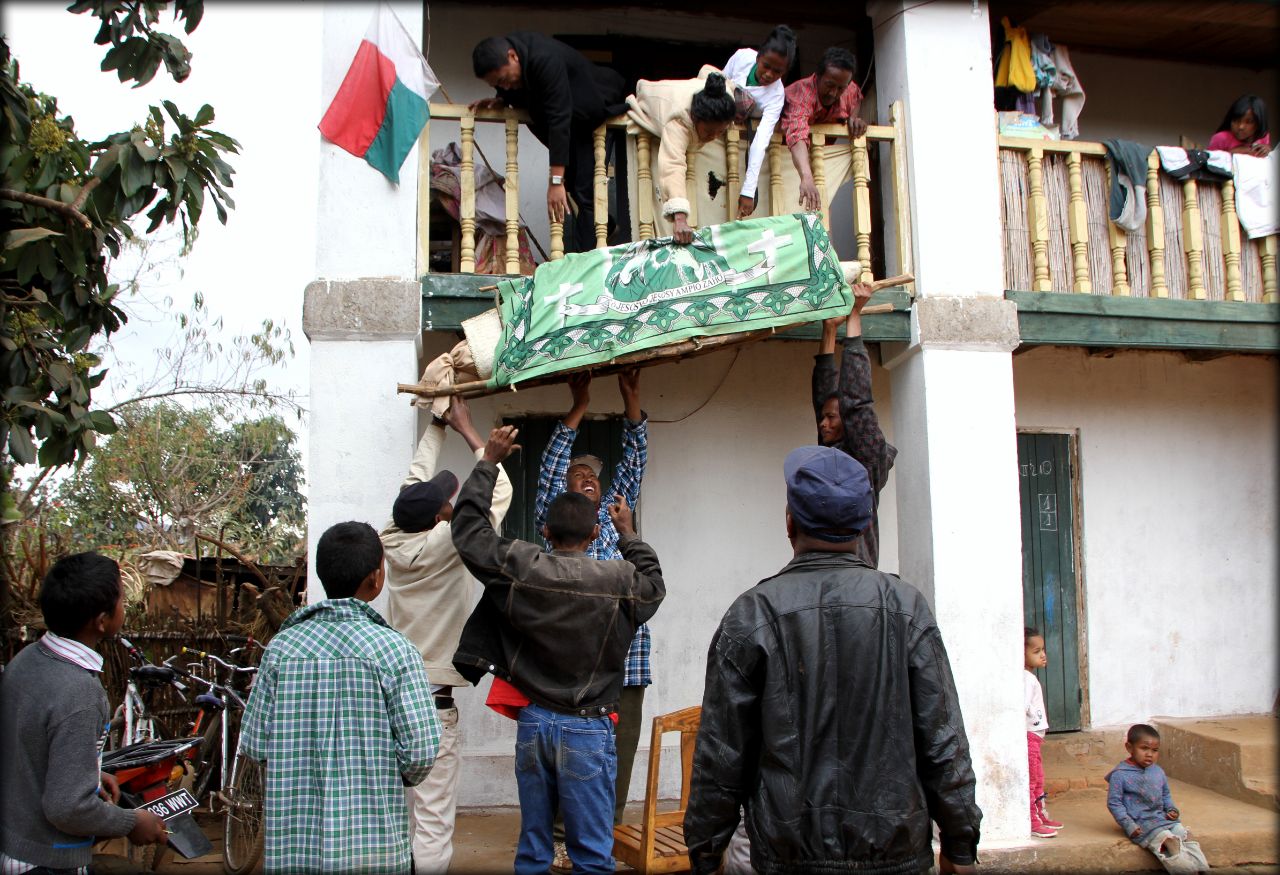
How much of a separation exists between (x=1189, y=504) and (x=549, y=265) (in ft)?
17.6

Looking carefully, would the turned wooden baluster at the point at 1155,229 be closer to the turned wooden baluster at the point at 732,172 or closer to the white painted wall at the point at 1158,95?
the white painted wall at the point at 1158,95

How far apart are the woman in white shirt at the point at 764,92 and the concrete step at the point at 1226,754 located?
475 cm

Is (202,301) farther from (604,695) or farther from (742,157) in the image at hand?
(604,695)

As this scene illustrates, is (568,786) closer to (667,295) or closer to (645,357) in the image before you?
(645,357)

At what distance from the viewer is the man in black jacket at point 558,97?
5387mm

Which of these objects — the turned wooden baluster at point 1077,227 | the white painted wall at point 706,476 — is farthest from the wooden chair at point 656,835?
the turned wooden baluster at point 1077,227

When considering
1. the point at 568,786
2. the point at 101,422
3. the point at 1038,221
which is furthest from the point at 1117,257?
the point at 101,422

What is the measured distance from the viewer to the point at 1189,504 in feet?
24.9

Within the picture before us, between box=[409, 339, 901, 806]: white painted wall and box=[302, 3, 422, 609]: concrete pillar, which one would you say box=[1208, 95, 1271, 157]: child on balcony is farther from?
box=[302, 3, 422, 609]: concrete pillar

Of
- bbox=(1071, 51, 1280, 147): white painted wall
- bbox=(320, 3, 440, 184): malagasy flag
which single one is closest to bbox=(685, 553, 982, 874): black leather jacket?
bbox=(320, 3, 440, 184): malagasy flag

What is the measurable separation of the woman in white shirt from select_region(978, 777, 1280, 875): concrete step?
3792mm

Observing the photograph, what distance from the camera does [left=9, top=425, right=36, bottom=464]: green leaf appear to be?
3.60 m

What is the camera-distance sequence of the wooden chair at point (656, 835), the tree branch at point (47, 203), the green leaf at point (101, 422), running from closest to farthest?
the tree branch at point (47, 203) → the green leaf at point (101, 422) → the wooden chair at point (656, 835)

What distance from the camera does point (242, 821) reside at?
18.8 ft
